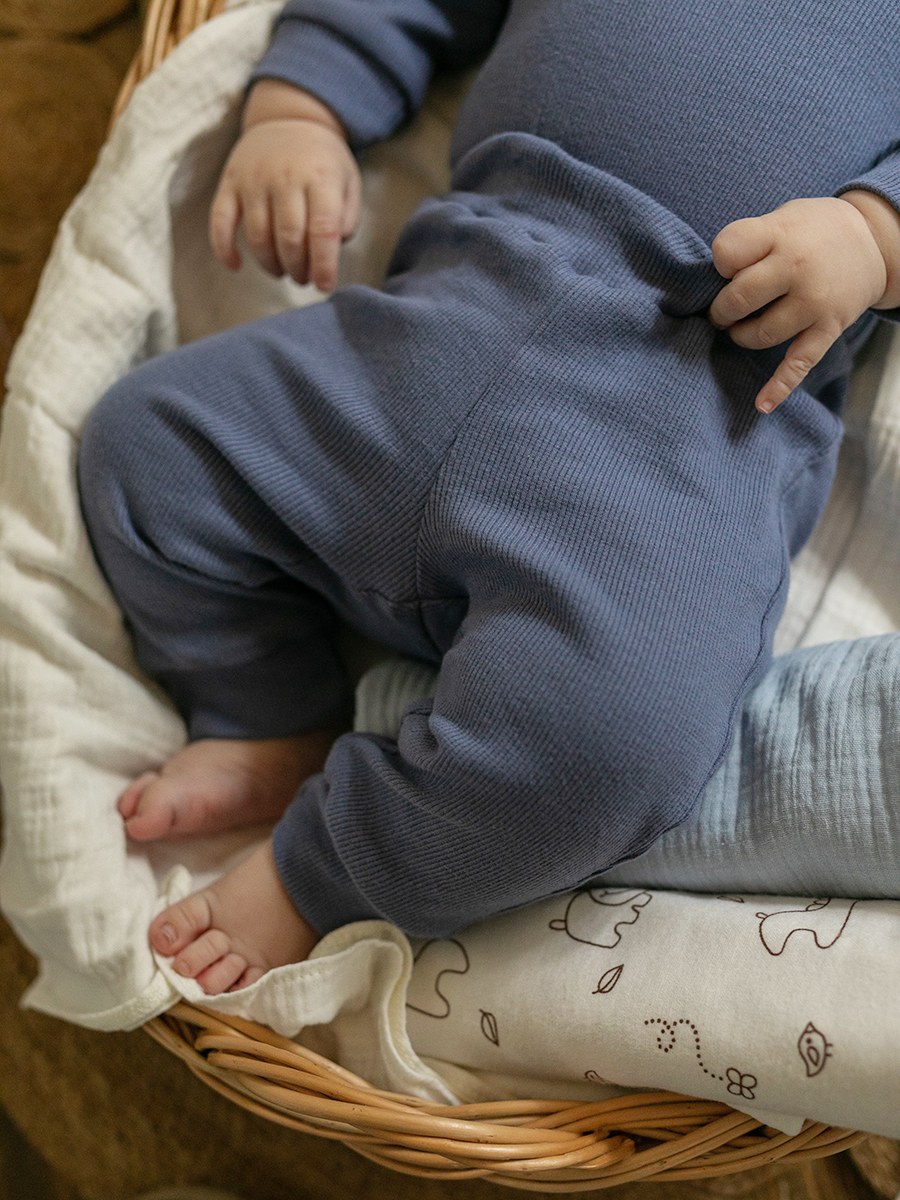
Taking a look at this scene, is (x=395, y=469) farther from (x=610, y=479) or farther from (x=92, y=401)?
(x=92, y=401)

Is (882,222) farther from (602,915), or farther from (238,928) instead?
(238,928)

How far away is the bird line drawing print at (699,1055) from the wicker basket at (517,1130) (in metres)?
0.05

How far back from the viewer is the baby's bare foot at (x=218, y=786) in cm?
82

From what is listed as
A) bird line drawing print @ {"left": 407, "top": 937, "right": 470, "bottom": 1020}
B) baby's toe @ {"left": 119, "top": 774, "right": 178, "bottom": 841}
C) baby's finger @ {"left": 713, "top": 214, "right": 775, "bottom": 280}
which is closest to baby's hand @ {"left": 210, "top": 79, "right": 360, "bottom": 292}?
baby's finger @ {"left": 713, "top": 214, "right": 775, "bottom": 280}

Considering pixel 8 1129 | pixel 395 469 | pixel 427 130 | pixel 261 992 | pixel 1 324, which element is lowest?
pixel 8 1129

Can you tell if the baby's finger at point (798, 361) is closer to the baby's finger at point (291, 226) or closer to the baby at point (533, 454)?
the baby at point (533, 454)

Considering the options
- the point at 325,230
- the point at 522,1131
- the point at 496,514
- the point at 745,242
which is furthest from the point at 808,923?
the point at 325,230

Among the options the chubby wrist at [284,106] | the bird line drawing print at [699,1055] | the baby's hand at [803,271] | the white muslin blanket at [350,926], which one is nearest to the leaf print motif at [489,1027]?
the white muslin blanket at [350,926]

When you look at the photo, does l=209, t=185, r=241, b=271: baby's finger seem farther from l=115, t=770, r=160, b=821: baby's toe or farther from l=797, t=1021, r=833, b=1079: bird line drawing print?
l=797, t=1021, r=833, b=1079: bird line drawing print

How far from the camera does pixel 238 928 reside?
30.0 inches

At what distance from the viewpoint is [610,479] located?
0.66 meters

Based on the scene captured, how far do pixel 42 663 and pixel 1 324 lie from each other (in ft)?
1.62

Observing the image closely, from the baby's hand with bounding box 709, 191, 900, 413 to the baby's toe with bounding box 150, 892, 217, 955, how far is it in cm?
57

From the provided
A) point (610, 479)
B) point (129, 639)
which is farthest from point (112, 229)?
point (610, 479)
